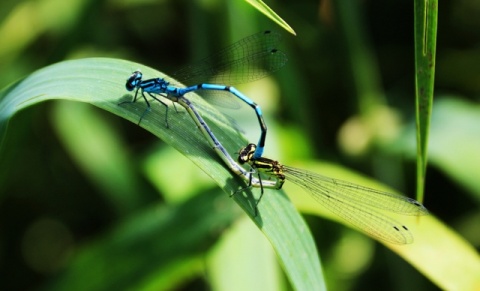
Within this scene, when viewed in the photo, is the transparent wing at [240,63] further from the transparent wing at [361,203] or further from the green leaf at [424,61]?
the green leaf at [424,61]

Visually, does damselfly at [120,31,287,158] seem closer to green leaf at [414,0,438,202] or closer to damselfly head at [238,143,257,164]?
damselfly head at [238,143,257,164]

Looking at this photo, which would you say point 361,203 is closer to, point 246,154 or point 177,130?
point 246,154

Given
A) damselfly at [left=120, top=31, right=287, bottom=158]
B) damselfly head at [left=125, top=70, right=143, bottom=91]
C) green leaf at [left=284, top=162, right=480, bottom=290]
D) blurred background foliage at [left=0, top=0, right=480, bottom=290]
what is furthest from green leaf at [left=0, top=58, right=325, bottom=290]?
blurred background foliage at [left=0, top=0, right=480, bottom=290]

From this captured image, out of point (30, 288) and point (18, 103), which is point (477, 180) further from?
point (30, 288)

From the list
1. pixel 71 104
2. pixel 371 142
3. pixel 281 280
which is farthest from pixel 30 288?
pixel 371 142

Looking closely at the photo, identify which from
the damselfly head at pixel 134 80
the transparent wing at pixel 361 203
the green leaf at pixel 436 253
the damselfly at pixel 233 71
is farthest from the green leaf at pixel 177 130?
the green leaf at pixel 436 253

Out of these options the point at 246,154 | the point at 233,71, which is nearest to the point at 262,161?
the point at 246,154
